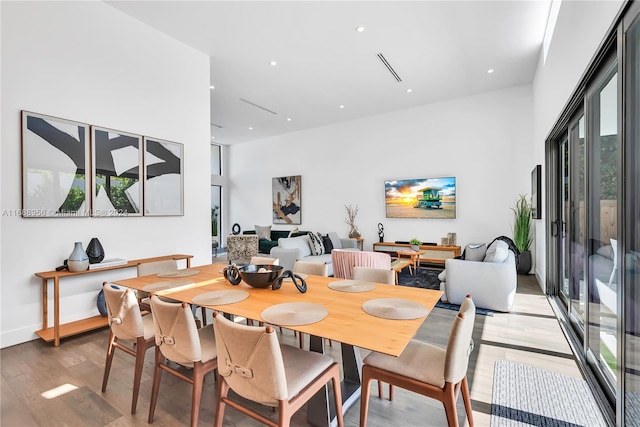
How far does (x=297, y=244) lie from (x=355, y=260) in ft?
5.39

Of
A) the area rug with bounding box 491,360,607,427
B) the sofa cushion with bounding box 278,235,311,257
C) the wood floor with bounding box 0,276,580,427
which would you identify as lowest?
the wood floor with bounding box 0,276,580,427

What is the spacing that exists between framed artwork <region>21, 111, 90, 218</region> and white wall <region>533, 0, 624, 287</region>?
436cm

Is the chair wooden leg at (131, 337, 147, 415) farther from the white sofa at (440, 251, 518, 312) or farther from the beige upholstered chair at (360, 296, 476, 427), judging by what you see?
the white sofa at (440, 251, 518, 312)

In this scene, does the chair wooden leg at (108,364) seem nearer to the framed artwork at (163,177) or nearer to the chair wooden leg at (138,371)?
the chair wooden leg at (138,371)

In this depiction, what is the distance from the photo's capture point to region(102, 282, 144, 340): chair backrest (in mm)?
1761

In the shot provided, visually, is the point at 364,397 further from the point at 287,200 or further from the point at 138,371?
the point at 287,200

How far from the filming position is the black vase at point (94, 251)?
9.93 feet

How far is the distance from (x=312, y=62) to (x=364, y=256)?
3.03m

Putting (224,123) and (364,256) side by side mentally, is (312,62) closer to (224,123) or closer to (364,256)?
(364,256)

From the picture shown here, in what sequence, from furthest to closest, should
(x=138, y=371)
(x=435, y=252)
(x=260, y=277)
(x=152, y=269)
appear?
(x=435, y=252)
(x=152, y=269)
(x=260, y=277)
(x=138, y=371)

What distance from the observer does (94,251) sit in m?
3.04

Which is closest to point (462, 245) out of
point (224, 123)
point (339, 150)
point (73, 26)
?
point (339, 150)

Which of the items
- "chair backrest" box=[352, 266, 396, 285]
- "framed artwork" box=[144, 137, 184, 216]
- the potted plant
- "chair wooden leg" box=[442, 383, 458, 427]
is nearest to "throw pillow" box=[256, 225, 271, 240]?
"framed artwork" box=[144, 137, 184, 216]

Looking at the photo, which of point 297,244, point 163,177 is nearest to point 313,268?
point 163,177
